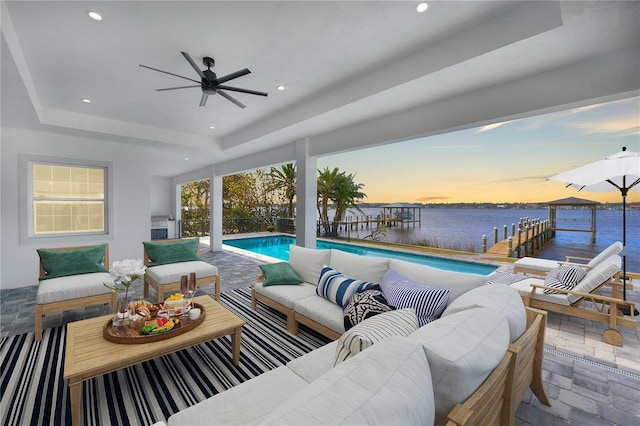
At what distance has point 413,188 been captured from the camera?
12.9 m

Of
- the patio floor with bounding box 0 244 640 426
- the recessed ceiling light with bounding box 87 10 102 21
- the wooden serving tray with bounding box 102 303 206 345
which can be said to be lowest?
the patio floor with bounding box 0 244 640 426

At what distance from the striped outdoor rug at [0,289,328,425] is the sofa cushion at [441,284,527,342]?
5.39 ft

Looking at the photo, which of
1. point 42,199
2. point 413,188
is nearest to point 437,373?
point 42,199

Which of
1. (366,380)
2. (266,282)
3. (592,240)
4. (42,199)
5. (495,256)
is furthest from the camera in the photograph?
(592,240)

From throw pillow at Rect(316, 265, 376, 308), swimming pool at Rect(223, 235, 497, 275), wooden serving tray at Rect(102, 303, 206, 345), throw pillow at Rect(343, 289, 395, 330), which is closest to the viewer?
wooden serving tray at Rect(102, 303, 206, 345)

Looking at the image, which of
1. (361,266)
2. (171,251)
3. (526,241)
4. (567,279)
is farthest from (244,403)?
(526,241)

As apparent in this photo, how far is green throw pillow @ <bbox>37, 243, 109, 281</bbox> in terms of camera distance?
10.8 ft

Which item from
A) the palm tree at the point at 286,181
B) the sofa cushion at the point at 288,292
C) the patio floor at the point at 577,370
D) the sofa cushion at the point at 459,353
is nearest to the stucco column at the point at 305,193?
the sofa cushion at the point at 288,292

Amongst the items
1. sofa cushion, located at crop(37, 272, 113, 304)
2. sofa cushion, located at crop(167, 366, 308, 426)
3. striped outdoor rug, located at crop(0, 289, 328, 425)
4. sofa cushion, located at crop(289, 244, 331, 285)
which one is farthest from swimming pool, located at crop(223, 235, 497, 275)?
sofa cushion, located at crop(167, 366, 308, 426)

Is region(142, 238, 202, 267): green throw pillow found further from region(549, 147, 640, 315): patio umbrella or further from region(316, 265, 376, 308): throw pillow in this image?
region(549, 147, 640, 315): patio umbrella

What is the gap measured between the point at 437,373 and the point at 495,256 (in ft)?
25.2

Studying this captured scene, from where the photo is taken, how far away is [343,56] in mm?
2889

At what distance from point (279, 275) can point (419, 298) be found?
1.78m

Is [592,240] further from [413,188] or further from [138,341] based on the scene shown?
[138,341]
